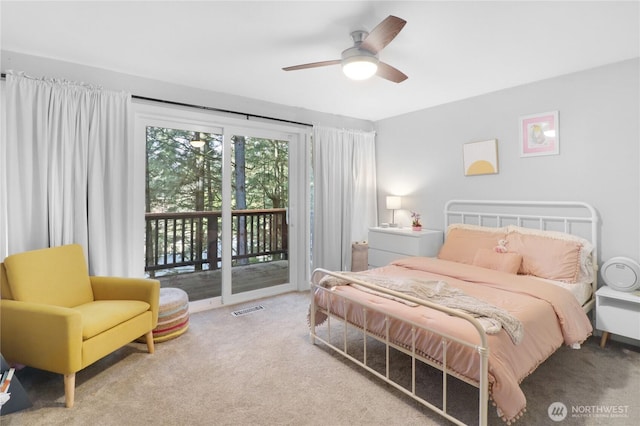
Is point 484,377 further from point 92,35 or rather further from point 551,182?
point 92,35

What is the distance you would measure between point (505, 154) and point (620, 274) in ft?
5.11

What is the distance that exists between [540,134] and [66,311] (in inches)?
171

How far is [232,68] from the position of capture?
10.2 ft

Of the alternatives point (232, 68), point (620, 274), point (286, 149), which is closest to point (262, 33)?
point (232, 68)

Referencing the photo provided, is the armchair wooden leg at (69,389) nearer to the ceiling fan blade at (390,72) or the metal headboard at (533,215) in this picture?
the ceiling fan blade at (390,72)

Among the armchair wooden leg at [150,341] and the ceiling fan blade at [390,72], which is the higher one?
the ceiling fan blade at [390,72]

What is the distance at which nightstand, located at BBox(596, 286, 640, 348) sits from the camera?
2.62 meters

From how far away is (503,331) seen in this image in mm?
1821

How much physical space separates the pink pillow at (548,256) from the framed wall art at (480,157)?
92 centimetres

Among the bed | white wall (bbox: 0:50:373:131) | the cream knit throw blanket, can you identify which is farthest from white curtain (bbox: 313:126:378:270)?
the cream knit throw blanket

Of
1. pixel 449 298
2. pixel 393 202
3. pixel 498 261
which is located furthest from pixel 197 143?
pixel 498 261

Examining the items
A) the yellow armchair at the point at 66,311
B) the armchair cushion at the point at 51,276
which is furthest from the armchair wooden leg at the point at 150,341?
the armchair cushion at the point at 51,276

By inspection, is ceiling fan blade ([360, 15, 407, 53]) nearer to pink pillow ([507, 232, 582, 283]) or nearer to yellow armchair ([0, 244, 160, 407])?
pink pillow ([507, 232, 582, 283])

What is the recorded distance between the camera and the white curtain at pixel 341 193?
4.54m
